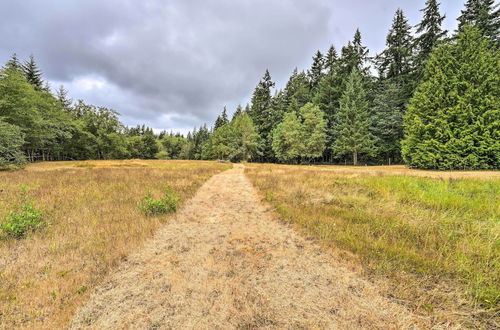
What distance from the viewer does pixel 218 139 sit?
5406 cm

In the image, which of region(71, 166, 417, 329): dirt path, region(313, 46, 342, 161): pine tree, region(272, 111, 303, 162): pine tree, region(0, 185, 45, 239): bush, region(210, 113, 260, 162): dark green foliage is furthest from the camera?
region(210, 113, 260, 162): dark green foliage

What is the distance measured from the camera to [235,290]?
273cm

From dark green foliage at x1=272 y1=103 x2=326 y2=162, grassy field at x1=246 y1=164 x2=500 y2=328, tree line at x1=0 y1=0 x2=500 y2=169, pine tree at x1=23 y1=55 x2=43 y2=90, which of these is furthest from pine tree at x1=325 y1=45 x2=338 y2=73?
pine tree at x1=23 y1=55 x2=43 y2=90

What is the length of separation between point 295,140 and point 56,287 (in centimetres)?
3746

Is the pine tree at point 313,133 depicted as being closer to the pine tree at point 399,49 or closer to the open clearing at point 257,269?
the pine tree at point 399,49

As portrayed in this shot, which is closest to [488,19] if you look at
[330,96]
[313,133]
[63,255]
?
[330,96]

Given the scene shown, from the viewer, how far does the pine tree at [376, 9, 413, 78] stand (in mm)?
33253

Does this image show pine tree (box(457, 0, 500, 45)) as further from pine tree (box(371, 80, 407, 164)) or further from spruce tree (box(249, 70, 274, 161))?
spruce tree (box(249, 70, 274, 161))

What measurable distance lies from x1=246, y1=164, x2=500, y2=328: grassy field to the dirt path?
1.68 ft

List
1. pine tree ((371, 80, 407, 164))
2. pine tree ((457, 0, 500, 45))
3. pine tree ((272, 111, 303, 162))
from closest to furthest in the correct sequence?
pine tree ((457, 0, 500, 45)) → pine tree ((371, 80, 407, 164)) → pine tree ((272, 111, 303, 162))

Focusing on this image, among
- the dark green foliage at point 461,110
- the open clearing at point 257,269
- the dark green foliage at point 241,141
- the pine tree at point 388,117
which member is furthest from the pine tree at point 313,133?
the open clearing at point 257,269

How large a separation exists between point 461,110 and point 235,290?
→ 2780cm

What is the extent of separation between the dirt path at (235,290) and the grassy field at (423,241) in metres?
0.51

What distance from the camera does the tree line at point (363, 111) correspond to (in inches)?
731
